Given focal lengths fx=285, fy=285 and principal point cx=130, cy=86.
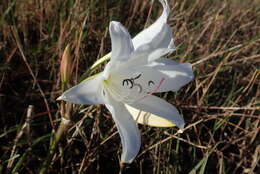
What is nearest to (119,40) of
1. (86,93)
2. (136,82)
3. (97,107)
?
(86,93)

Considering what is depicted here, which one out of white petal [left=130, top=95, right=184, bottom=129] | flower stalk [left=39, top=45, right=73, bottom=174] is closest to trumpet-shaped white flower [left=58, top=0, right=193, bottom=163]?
white petal [left=130, top=95, right=184, bottom=129]

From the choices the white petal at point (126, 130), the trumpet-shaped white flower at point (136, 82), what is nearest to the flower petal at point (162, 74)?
the trumpet-shaped white flower at point (136, 82)

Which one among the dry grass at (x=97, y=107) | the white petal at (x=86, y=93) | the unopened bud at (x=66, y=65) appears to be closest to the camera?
the white petal at (x=86, y=93)

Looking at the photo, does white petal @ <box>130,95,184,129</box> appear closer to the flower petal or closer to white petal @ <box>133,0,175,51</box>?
the flower petal

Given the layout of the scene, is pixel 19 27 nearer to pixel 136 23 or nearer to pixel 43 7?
pixel 43 7

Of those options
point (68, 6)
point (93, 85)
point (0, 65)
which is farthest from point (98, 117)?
point (68, 6)

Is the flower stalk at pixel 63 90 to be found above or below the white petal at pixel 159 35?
below

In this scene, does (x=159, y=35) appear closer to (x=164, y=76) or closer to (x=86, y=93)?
(x=164, y=76)

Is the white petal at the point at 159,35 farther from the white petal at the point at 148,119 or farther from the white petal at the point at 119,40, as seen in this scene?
the white petal at the point at 148,119
